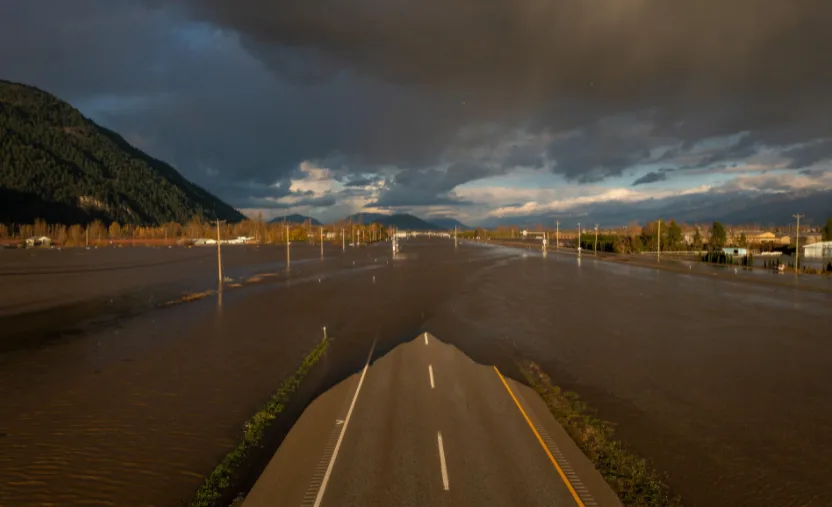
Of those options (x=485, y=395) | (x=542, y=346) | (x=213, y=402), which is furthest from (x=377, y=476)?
(x=542, y=346)

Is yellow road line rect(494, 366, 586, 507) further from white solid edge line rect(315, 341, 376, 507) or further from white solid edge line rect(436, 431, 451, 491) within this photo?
white solid edge line rect(315, 341, 376, 507)

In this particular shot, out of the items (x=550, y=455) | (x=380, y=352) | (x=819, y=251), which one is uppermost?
(x=819, y=251)

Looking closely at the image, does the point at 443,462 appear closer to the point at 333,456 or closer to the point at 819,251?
the point at 333,456

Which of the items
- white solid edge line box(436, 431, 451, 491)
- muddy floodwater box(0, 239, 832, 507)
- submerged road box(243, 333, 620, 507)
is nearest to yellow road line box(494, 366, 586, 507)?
submerged road box(243, 333, 620, 507)

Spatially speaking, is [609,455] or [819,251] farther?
[819,251]

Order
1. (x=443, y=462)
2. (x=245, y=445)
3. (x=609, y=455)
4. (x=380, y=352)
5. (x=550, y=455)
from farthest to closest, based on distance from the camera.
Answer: (x=380, y=352) → (x=245, y=445) → (x=609, y=455) → (x=550, y=455) → (x=443, y=462)

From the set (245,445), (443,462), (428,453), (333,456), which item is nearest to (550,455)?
(443,462)
